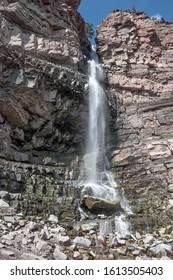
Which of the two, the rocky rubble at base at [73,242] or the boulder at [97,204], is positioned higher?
the boulder at [97,204]

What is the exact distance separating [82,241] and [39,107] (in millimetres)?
10810

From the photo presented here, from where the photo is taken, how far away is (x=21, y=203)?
1408 cm

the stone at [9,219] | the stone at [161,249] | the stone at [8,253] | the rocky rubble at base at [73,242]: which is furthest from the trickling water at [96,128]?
the stone at [8,253]

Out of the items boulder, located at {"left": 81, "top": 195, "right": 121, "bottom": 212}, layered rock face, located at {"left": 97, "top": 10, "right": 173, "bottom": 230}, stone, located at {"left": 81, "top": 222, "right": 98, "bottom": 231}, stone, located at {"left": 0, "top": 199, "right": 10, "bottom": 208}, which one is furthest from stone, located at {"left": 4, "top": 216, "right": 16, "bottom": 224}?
layered rock face, located at {"left": 97, "top": 10, "right": 173, "bottom": 230}

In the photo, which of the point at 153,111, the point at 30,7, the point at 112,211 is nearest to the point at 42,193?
the point at 112,211

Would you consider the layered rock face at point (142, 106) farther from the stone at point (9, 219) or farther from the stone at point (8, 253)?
the stone at point (8, 253)

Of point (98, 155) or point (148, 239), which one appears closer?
point (148, 239)

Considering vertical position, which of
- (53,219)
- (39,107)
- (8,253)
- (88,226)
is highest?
(39,107)

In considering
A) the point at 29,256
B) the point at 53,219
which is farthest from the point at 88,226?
the point at 29,256

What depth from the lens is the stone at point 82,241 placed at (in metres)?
11.0

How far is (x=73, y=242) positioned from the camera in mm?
11047

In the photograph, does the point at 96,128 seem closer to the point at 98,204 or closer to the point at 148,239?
the point at 98,204

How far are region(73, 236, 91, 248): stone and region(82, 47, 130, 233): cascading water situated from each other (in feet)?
6.71

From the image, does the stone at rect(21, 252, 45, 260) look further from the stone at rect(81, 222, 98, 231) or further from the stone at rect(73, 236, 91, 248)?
the stone at rect(81, 222, 98, 231)
